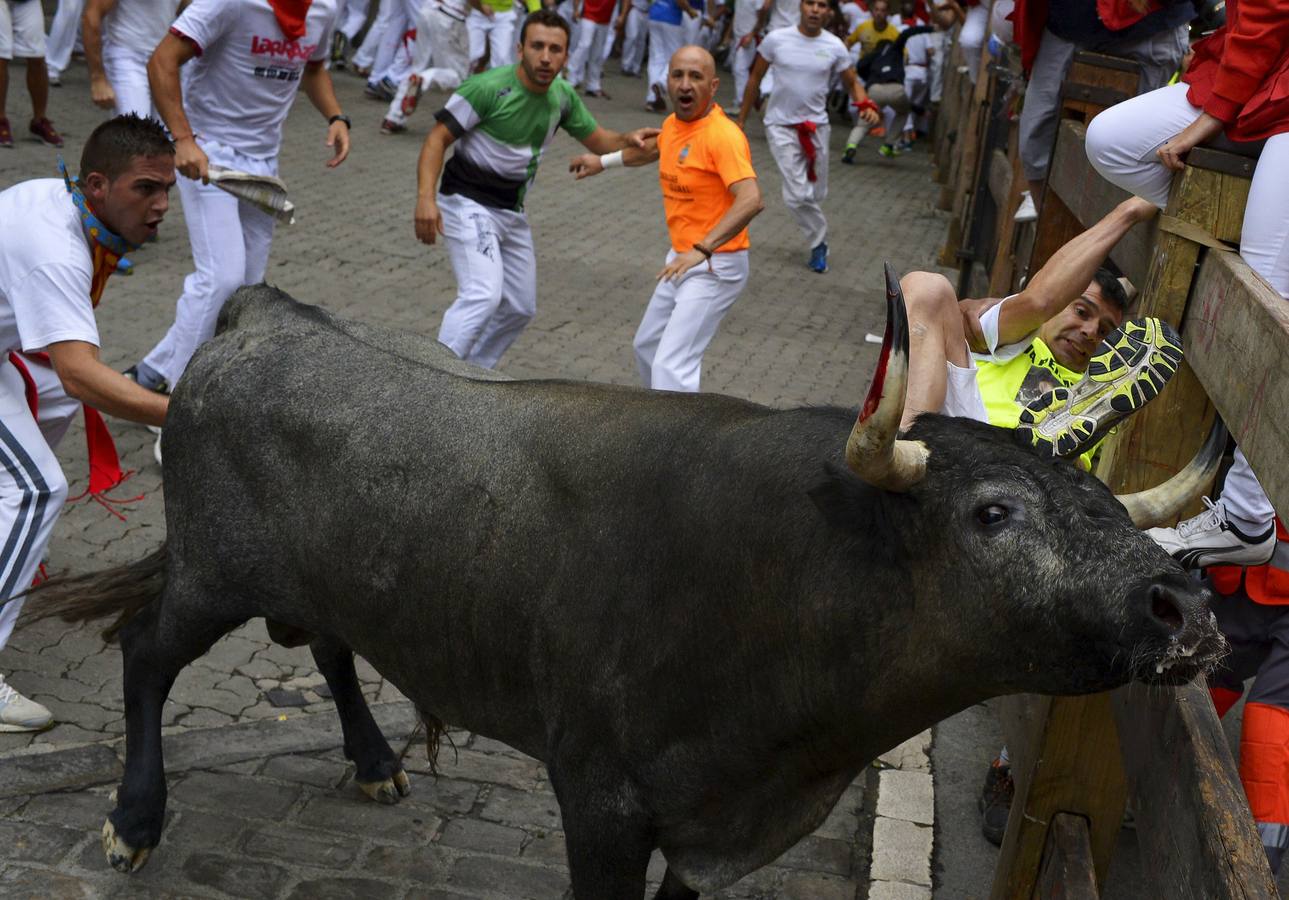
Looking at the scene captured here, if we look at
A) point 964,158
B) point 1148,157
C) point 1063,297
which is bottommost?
point 964,158

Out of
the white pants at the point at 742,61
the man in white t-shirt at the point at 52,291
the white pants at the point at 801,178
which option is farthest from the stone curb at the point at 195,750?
the white pants at the point at 742,61

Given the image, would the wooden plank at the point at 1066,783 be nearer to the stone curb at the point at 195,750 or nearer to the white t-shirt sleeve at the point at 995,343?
the white t-shirt sleeve at the point at 995,343

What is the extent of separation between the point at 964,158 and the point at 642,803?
40.0ft

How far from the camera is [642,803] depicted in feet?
11.0

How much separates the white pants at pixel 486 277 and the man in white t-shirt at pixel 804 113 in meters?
5.37

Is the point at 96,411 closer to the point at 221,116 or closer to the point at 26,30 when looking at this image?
the point at 221,116

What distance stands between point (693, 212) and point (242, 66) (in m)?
2.49

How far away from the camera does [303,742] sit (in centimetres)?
497

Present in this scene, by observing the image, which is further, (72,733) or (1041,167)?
(1041,167)

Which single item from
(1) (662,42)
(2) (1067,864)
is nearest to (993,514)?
(2) (1067,864)

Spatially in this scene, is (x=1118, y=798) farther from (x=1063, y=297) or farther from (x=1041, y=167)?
(x=1041, y=167)

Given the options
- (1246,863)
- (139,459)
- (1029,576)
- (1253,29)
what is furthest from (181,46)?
(1246,863)

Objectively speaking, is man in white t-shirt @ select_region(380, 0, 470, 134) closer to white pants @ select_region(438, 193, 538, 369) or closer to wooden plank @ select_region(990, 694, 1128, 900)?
white pants @ select_region(438, 193, 538, 369)

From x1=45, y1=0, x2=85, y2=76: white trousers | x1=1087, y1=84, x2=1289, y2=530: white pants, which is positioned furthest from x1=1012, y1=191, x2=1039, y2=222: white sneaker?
x1=45, y1=0, x2=85, y2=76: white trousers
